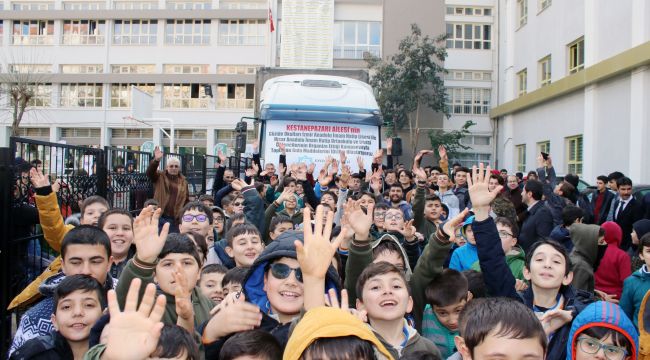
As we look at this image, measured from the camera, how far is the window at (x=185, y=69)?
35156 mm

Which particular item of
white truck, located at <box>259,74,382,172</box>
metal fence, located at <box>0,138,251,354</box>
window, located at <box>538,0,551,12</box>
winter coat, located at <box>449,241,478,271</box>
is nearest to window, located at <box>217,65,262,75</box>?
window, located at <box>538,0,551,12</box>

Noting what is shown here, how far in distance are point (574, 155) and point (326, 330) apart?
17.1m

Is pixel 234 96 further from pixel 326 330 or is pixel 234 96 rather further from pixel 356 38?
pixel 326 330

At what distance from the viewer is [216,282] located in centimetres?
366

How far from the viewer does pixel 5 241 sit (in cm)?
402

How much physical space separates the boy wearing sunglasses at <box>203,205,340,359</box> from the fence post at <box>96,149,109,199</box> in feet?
13.2

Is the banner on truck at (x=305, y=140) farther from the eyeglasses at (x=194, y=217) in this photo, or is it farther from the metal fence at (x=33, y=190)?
the eyeglasses at (x=194, y=217)

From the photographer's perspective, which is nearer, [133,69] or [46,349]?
[46,349]

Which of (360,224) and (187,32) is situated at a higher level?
(187,32)

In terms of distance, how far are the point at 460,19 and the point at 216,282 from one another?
2758 centimetres

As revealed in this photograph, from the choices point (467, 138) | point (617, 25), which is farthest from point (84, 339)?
point (467, 138)

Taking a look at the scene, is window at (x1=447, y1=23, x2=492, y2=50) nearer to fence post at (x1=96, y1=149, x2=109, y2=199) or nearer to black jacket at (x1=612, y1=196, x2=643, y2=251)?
black jacket at (x1=612, y1=196, x2=643, y2=251)

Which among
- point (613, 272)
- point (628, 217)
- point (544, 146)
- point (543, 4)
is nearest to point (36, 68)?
point (543, 4)

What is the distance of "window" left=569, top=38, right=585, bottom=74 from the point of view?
16.3 metres
